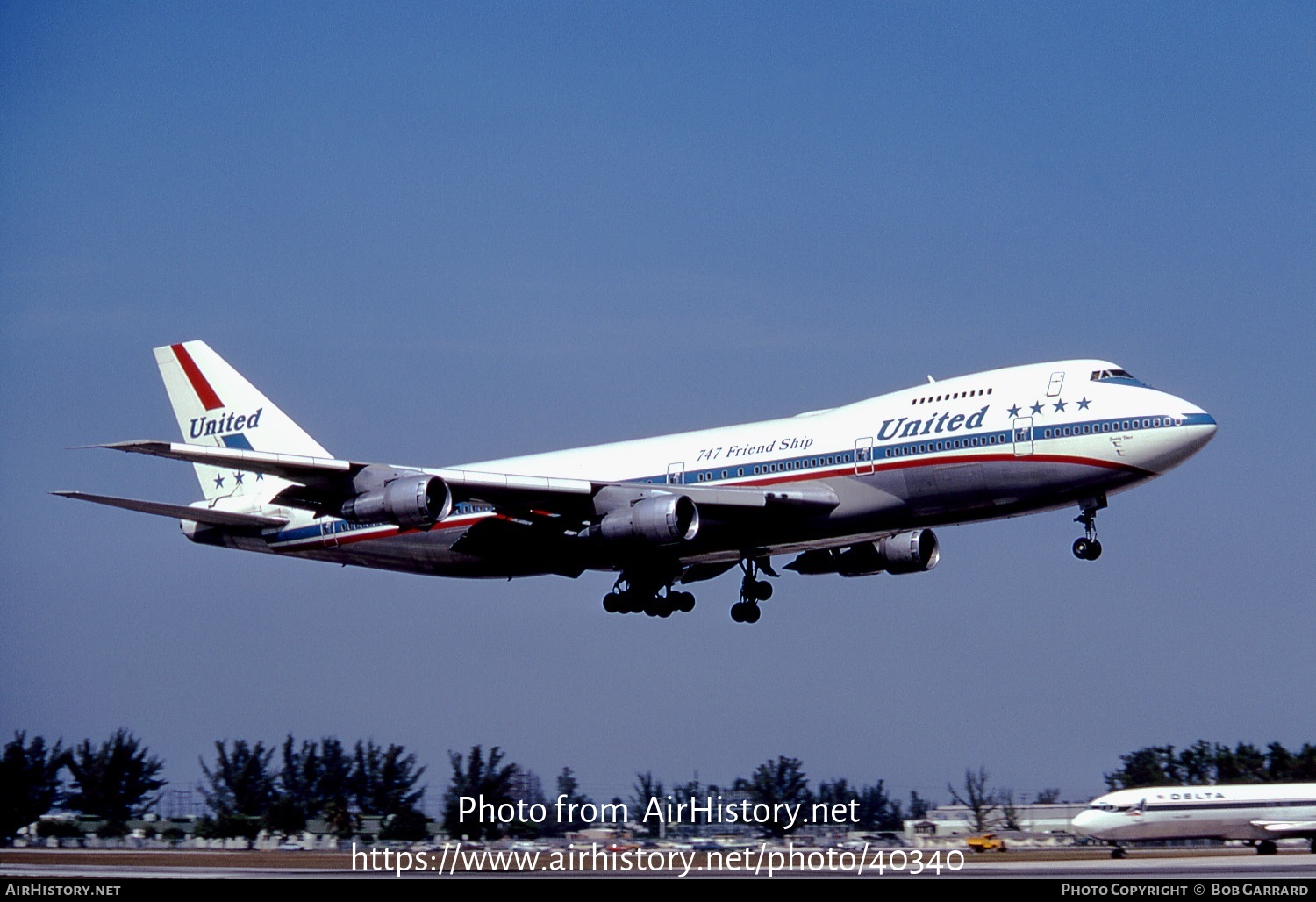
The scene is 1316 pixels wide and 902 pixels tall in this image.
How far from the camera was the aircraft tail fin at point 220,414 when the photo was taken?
200 feet

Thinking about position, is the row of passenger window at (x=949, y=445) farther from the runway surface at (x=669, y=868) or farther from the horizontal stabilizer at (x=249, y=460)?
the horizontal stabilizer at (x=249, y=460)

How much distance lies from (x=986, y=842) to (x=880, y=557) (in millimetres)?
10447

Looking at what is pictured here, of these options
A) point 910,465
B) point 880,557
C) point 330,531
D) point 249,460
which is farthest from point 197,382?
point 910,465

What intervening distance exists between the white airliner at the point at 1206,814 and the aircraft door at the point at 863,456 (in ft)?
53.6

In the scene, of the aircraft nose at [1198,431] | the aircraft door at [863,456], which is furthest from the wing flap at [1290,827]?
the aircraft door at [863,456]

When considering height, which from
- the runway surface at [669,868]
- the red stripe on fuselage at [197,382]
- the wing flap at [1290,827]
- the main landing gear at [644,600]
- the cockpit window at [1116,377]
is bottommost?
the runway surface at [669,868]

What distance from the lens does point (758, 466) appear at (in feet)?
164

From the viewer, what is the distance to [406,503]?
4666 centimetres

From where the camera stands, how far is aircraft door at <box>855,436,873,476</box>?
47.3m

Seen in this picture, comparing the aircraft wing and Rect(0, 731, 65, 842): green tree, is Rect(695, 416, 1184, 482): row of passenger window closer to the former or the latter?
the aircraft wing

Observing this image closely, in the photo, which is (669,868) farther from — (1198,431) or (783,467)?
(1198,431)

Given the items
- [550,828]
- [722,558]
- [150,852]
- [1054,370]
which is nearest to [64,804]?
[150,852]

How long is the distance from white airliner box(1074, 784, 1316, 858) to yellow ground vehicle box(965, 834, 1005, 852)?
11.4 ft

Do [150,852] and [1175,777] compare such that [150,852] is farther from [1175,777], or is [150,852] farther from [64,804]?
[1175,777]
